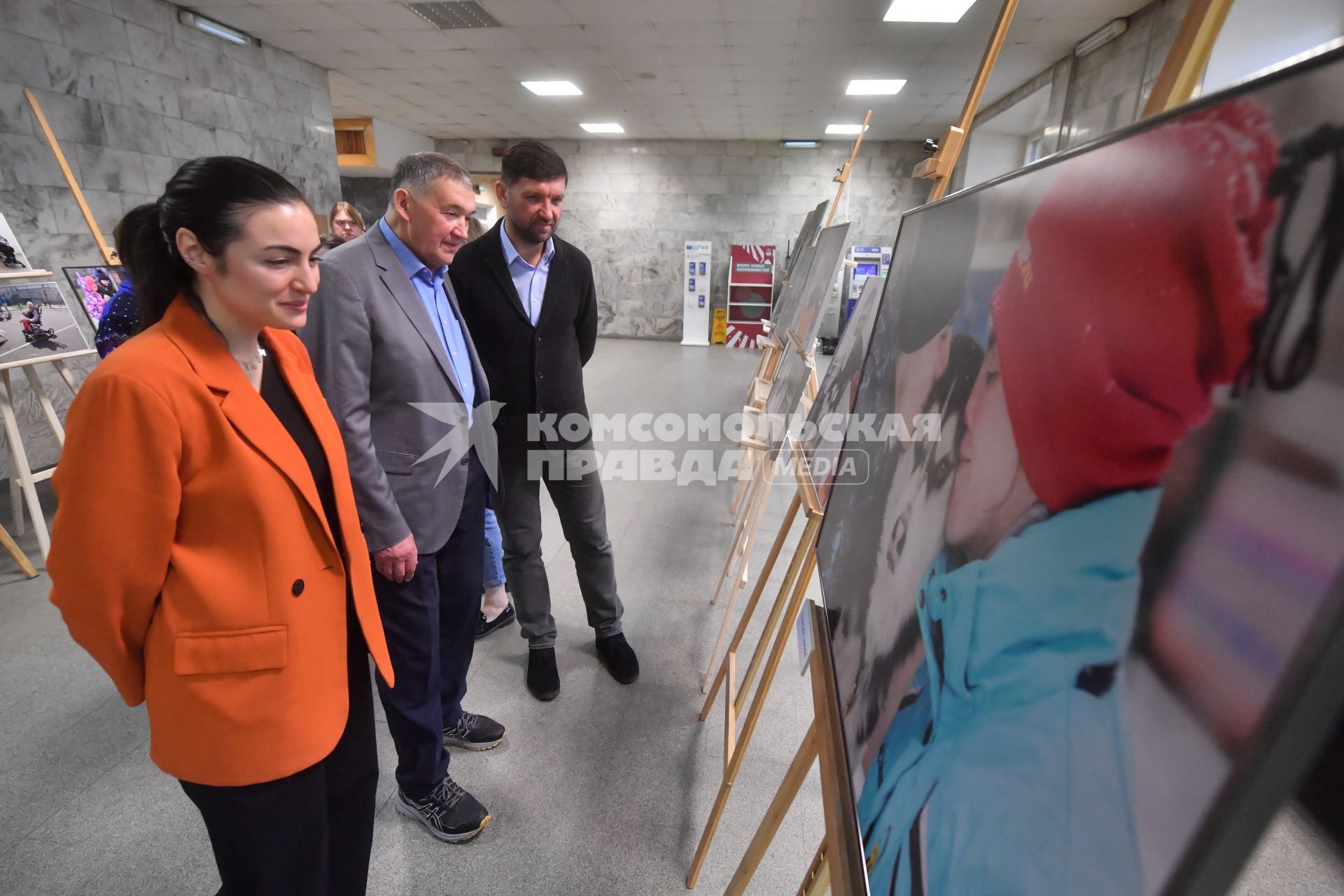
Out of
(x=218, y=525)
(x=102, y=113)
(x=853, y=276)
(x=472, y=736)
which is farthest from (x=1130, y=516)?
(x=853, y=276)

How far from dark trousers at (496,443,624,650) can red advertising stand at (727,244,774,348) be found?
306 inches

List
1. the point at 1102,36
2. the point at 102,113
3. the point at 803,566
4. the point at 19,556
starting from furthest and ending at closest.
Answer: the point at 1102,36 < the point at 102,113 < the point at 19,556 < the point at 803,566

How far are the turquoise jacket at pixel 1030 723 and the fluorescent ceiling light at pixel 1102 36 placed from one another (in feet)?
19.3

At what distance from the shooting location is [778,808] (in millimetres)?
993

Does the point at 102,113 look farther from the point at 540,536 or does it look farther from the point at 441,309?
the point at 540,536

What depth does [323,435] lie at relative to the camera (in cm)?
105

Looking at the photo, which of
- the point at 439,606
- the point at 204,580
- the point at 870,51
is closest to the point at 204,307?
the point at 204,580

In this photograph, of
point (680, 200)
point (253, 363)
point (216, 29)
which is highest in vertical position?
point (216, 29)

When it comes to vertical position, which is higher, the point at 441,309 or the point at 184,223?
the point at 184,223

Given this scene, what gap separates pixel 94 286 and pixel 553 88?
207 inches

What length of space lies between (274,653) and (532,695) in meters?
1.28

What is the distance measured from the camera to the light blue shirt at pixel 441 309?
4.74 ft

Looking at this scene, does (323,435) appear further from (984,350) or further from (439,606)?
(984,350)

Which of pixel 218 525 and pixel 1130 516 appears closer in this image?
pixel 1130 516
